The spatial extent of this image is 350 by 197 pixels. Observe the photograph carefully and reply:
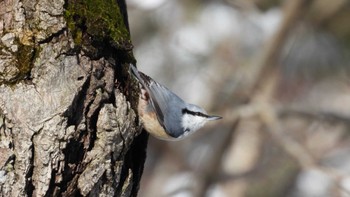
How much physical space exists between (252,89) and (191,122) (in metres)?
2.89

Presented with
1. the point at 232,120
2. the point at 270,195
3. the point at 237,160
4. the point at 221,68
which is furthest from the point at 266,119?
the point at 270,195

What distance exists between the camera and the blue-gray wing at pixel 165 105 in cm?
233

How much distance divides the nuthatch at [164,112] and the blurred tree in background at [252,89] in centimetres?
212

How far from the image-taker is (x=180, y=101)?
2615 millimetres

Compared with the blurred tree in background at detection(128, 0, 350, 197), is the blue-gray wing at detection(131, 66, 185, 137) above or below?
below

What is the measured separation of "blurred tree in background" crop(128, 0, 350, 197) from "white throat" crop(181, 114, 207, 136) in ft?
6.56

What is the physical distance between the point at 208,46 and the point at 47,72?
6.70 m

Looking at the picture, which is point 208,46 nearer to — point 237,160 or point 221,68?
point 221,68

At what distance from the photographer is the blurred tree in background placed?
5.55 metres

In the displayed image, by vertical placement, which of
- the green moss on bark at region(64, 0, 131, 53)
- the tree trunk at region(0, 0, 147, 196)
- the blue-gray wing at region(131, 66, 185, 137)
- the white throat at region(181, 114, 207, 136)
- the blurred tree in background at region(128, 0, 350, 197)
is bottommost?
the tree trunk at region(0, 0, 147, 196)

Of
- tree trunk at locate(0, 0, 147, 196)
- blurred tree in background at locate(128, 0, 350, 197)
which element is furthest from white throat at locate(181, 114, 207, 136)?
blurred tree in background at locate(128, 0, 350, 197)

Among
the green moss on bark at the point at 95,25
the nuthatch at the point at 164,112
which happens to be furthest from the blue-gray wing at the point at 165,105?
the green moss on bark at the point at 95,25

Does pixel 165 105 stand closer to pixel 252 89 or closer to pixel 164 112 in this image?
pixel 164 112

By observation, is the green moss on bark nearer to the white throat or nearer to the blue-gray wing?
the blue-gray wing
